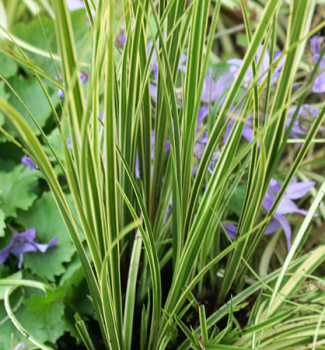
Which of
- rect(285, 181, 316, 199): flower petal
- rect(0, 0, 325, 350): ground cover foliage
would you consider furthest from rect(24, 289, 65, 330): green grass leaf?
rect(285, 181, 316, 199): flower petal

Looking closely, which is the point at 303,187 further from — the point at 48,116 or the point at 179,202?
the point at 48,116

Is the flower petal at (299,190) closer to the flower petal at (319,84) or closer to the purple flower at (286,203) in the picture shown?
the purple flower at (286,203)

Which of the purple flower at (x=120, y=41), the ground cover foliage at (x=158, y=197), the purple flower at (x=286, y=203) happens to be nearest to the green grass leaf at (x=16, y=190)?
the ground cover foliage at (x=158, y=197)

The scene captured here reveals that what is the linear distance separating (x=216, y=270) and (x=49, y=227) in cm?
34

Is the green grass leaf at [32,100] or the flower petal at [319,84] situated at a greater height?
the flower petal at [319,84]

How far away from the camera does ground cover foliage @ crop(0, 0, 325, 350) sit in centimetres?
36

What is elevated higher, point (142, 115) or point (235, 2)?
point (235, 2)

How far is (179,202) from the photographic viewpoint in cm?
45

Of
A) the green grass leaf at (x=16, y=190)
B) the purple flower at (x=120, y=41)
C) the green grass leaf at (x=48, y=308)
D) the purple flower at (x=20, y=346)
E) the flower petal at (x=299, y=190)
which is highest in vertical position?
the purple flower at (x=120, y=41)

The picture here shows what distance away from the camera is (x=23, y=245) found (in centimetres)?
64

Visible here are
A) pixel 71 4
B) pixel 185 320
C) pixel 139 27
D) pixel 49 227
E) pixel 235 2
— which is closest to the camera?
pixel 139 27

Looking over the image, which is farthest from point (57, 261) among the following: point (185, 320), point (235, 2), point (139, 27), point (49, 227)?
point (235, 2)

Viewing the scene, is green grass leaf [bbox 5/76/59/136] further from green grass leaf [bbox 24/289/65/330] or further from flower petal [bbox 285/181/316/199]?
flower petal [bbox 285/181/316/199]

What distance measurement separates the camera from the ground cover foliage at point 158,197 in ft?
1.17
